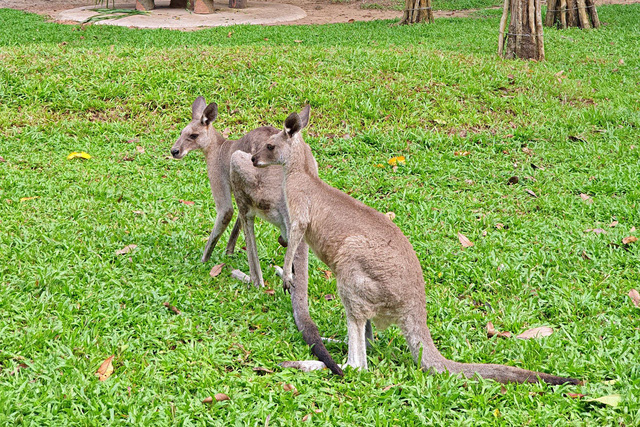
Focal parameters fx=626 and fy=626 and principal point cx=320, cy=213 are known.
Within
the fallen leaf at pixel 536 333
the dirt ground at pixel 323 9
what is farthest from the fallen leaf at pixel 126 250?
the dirt ground at pixel 323 9

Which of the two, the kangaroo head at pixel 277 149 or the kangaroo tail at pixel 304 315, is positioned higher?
the kangaroo head at pixel 277 149

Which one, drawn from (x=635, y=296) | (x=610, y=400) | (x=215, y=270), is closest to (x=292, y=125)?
(x=215, y=270)

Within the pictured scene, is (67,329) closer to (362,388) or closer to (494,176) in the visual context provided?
(362,388)

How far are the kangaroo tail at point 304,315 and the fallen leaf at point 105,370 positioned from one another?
1.07m

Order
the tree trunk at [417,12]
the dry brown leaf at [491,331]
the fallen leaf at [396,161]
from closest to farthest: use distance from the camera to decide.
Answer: the dry brown leaf at [491,331] → the fallen leaf at [396,161] → the tree trunk at [417,12]

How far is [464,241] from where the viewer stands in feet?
17.0

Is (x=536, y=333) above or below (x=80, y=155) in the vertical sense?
below

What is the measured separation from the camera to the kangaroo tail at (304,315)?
3411 millimetres

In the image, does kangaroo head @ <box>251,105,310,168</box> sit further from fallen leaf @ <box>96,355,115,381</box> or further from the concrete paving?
the concrete paving

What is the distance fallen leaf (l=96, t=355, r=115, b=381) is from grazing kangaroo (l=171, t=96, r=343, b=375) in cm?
107

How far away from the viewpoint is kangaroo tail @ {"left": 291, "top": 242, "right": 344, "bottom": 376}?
3.41 meters

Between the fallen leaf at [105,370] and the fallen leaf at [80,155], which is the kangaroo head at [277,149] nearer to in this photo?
the fallen leaf at [105,370]

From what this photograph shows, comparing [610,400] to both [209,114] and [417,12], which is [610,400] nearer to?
[209,114]

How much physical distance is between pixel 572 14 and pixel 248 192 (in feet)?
37.7
